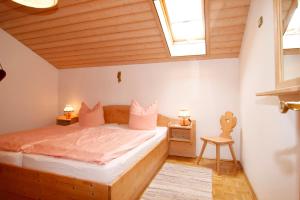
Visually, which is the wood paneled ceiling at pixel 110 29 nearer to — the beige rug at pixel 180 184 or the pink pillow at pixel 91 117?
the pink pillow at pixel 91 117

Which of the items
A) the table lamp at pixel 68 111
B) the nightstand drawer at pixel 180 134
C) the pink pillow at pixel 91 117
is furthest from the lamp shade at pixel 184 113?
the table lamp at pixel 68 111

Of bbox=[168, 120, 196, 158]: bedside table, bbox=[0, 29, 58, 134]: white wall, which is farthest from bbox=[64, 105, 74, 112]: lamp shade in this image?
bbox=[168, 120, 196, 158]: bedside table

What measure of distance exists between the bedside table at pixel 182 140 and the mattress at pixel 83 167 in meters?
1.48

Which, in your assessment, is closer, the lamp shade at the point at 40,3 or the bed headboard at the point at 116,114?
the lamp shade at the point at 40,3

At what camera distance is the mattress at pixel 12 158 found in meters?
1.84

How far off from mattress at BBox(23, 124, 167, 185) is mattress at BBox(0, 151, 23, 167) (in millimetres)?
75

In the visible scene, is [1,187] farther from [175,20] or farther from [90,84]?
[175,20]

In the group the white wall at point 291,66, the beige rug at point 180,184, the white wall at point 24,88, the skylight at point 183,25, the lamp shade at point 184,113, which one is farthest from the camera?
the white wall at point 24,88

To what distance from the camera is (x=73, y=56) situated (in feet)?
12.8

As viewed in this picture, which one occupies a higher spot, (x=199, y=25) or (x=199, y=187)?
(x=199, y=25)

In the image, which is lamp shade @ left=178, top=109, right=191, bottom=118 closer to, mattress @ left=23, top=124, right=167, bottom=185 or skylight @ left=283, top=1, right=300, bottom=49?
mattress @ left=23, top=124, right=167, bottom=185

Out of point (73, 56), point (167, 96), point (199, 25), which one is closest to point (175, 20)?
point (199, 25)

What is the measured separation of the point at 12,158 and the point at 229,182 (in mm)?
2614

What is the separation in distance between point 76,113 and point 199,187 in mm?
3329
